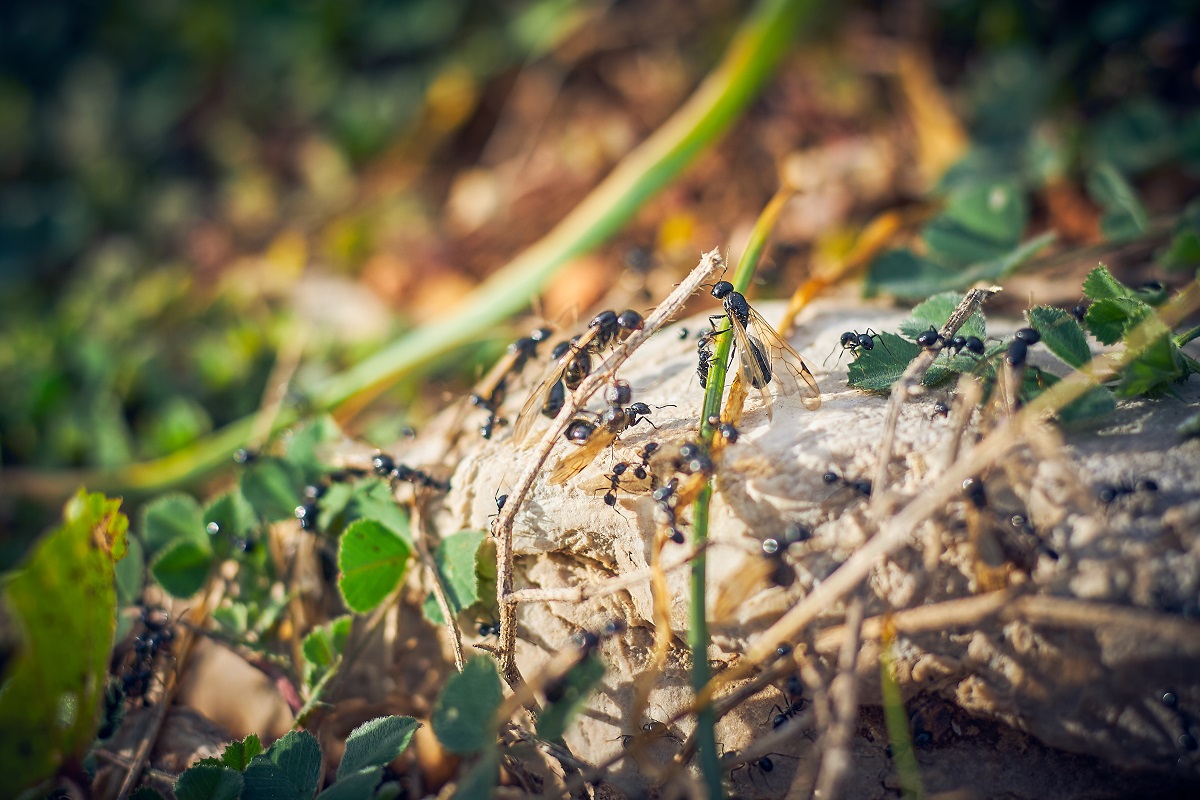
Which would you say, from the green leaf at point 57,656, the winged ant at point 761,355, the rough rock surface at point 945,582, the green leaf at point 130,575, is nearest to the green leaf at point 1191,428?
the rough rock surface at point 945,582

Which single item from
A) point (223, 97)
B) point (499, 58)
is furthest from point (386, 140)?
point (223, 97)

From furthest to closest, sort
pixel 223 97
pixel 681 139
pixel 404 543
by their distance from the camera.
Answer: pixel 223 97, pixel 681 139, pixel 404 543

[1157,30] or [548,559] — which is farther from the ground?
[1157,30]

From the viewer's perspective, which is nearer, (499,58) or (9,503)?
(9,503)

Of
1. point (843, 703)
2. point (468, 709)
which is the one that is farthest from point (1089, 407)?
point (468, 709)

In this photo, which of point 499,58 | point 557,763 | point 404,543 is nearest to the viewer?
point 557,763

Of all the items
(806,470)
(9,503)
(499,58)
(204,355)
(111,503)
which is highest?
(499,58)

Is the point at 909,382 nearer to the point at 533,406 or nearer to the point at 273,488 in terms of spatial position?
the point at 533,406

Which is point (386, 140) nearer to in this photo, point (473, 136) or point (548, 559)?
point (473, 136)
